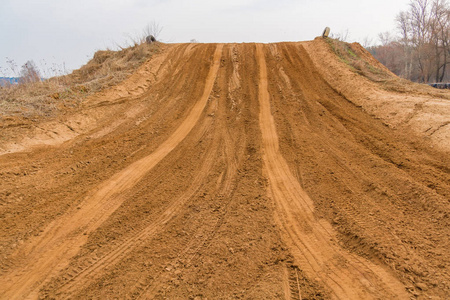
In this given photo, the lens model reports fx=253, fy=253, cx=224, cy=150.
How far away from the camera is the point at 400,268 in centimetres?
272

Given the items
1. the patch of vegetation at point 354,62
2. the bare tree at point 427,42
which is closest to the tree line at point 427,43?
the bare tree at point 427,42

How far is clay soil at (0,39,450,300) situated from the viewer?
106 inches

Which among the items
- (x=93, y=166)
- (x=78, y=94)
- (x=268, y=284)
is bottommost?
(x=268, y=284)

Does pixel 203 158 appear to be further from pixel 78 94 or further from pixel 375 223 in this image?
pixel 78 94

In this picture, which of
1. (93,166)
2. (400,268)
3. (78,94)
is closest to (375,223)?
(400,268)

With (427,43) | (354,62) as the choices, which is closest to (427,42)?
(427,43)

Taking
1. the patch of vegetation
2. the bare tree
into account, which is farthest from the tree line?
the patch of vegetation

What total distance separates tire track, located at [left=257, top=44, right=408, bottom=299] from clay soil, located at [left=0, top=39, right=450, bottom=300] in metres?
0.02

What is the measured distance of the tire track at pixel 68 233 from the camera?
8.95 ft

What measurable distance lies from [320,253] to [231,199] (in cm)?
155

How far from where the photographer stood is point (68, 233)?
3434 millimetres

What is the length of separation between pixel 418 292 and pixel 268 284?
143cm

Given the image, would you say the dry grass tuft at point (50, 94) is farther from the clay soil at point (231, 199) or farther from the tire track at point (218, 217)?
the tire track at point (218, 217)

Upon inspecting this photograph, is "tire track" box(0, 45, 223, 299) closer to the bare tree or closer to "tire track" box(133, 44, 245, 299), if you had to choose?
"tire track" box(133, 44, 245, 299)
